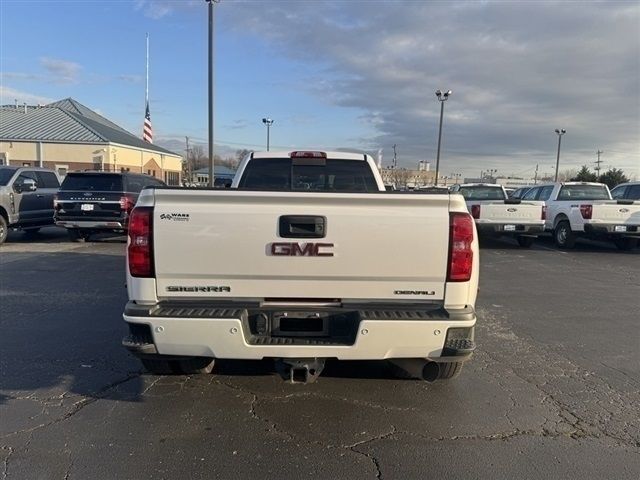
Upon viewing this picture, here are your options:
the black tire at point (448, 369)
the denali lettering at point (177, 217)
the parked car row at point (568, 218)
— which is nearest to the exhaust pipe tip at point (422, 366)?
the black tire at point (448, 369)

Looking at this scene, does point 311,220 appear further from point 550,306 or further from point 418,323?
point 550,306

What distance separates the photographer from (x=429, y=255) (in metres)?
3.45

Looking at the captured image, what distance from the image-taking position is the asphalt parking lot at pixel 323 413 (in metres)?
3.12

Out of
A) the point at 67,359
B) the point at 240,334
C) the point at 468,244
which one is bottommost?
the point at 67,359

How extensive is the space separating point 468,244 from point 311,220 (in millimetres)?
1061

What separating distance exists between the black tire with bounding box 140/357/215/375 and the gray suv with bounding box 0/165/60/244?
35.7ft

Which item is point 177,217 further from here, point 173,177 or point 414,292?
point 173,177

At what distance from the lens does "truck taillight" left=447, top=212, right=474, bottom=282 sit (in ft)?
11.3

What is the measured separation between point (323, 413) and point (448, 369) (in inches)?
40.6

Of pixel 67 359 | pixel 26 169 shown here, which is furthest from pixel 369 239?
pixel 26 169

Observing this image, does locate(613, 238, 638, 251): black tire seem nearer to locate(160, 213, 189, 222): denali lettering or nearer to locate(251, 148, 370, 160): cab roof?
locate(251, 148, 370, 160): cab roof

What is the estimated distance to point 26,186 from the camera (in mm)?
13500

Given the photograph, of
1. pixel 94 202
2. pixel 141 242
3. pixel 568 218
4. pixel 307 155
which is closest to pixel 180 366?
pixel 141 242

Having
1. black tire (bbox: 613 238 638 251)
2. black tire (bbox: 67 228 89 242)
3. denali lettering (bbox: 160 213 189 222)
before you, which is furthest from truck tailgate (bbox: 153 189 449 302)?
black tire (bbox: 613 238 638 251)
